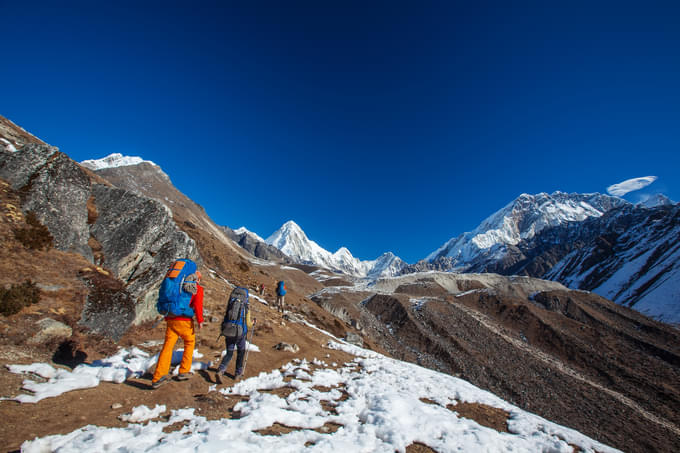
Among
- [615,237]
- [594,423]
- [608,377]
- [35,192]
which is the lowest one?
[594,423]

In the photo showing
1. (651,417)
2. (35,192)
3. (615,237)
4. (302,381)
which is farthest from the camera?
(615,237)

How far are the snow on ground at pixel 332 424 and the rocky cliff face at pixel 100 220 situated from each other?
649 centimetres

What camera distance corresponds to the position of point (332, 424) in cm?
689

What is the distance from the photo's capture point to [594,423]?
28438 mm

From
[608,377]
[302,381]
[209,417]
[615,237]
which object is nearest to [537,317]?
[608,377]

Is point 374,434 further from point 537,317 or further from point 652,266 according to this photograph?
point 652,266

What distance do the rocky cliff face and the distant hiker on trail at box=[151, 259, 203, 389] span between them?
441cm

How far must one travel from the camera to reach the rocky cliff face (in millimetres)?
11344

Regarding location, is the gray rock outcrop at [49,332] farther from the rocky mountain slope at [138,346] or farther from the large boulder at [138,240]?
the large boulder at [138,240]

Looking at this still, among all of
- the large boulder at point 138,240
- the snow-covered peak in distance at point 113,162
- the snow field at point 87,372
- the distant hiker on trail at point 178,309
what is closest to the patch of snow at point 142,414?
the distant hiker on trail at point 178,309

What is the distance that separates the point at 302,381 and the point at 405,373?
6119mm

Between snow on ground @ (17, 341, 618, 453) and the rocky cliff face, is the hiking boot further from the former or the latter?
the rocky cliff face

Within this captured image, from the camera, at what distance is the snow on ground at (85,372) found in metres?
5.60

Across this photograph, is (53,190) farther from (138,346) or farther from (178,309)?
(178,309)
